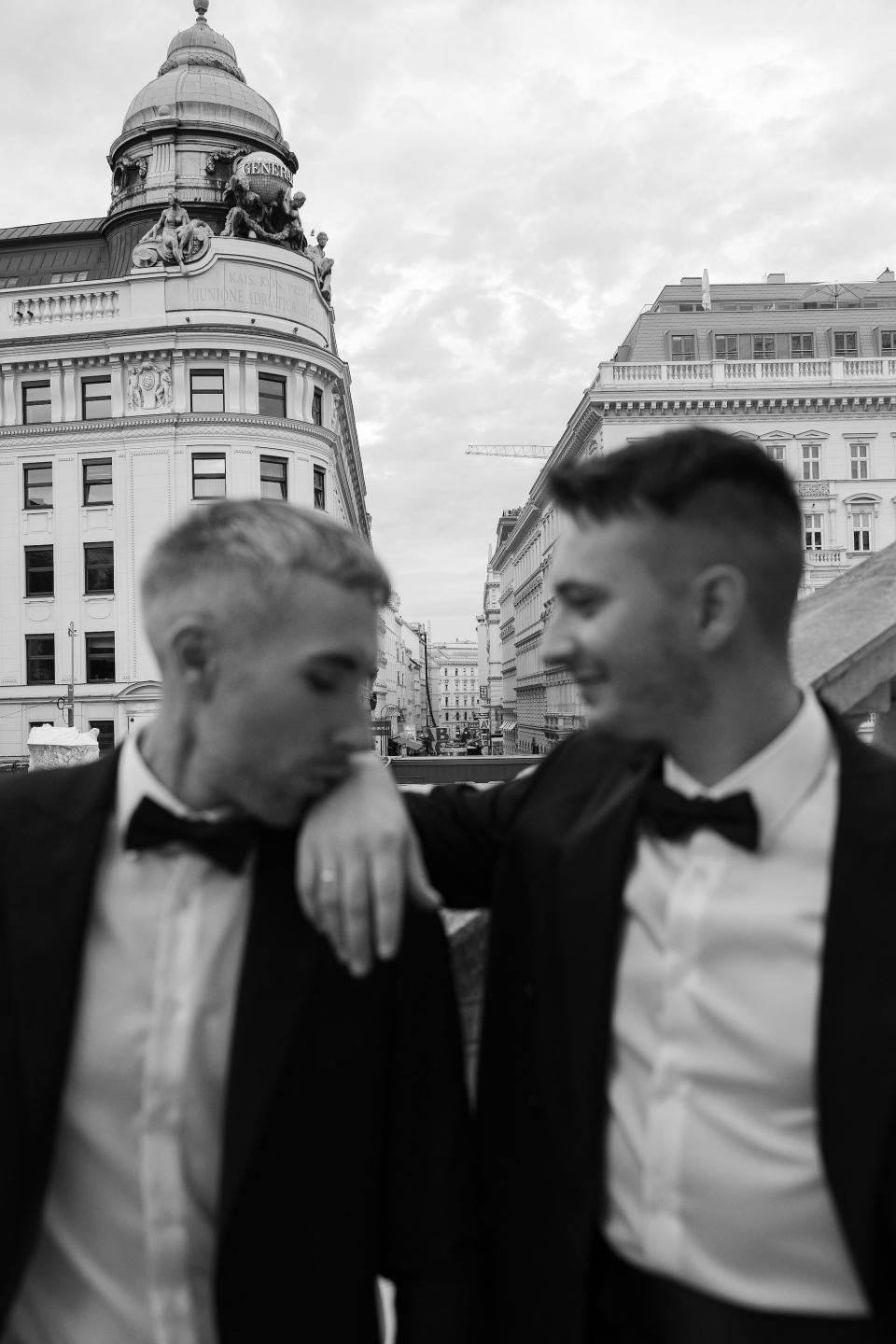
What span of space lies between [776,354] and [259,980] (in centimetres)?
5532

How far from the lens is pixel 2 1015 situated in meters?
1.65

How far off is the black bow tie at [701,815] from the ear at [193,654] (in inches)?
29.8

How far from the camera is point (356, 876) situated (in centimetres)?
151

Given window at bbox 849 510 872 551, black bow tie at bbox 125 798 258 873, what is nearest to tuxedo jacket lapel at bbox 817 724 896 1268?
black bow tie at bbox 125 798 258 873

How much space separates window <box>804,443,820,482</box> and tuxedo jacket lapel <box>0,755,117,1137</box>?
49906 mm

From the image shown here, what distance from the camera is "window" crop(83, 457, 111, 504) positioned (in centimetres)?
3481

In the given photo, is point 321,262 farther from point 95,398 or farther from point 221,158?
point 95,398

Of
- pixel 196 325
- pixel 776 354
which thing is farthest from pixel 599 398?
pixel 196 325

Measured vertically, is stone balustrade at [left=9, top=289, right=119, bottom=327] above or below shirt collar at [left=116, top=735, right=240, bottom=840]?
above

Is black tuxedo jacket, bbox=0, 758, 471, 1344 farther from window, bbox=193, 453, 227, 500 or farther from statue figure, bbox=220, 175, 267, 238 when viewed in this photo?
statue figure, bbox=220, 175, 267, 238

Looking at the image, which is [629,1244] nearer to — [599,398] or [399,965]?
[399,965]

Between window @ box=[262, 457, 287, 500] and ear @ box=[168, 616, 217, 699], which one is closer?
ear @ box=[168, 616, 217, 699]

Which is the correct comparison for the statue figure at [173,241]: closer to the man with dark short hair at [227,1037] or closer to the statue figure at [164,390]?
the statue figure at [164,390]

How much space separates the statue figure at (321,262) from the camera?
37.4m
